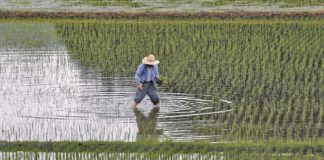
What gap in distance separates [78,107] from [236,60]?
444 centimetres

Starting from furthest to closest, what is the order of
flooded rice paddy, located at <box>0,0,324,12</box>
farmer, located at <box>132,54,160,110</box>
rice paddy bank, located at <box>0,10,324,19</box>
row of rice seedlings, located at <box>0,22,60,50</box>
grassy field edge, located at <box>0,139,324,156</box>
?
1. flooded rice paddy, located at <box>0,0,324,12</box>
2. rice paddy bank, located at <box>0,10,324,19</box>
3. row of rice seedlings, located at <box>0,22,60,50</box>
4. farmer, located at <box>132,54,160,110</box>
5. grassy field edge, located at <box>0,139,324,156</box>

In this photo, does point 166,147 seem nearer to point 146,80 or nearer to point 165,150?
point 165,150

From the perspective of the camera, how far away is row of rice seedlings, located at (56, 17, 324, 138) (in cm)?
1220

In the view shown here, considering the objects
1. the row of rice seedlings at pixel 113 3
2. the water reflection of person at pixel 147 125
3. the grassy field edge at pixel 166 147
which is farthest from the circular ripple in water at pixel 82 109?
the row of rice seedlings at pixel 113 3

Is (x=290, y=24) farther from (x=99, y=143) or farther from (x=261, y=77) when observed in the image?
(x=99, y=143)

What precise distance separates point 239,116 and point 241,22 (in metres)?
8.53

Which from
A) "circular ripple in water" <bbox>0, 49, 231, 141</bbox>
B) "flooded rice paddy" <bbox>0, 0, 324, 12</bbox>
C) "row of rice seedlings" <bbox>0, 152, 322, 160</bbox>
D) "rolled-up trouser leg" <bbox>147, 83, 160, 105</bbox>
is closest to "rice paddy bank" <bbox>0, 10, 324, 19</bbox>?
"flooded rice paddy" <bbox>0, 0, 324, 12</bbox>

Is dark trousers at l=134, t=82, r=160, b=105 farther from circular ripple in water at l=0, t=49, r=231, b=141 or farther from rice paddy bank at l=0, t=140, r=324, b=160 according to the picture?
rice paddy bank at l=0, t=140, r=324, b=160

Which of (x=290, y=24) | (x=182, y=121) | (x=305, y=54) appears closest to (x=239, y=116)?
(x=182, y=121)

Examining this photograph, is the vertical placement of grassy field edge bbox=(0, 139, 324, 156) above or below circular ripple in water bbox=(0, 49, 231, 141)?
above

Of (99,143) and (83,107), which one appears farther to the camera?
(83,107)

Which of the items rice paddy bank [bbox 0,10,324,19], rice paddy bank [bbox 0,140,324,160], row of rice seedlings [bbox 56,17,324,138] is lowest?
row of rice seedlings [bbox 56,17,324,138]

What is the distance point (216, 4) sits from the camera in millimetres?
23016

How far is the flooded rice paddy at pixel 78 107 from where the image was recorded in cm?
1094
